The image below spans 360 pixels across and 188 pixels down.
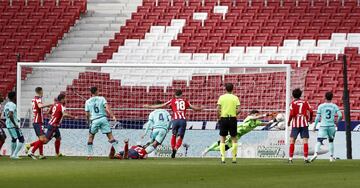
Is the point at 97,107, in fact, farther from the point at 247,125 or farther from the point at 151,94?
the point at 151,94

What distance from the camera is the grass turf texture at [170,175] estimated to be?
18.2m

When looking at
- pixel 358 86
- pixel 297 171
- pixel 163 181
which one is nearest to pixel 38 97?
pixel 297 171

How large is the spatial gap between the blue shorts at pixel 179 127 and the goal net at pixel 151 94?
2034mm

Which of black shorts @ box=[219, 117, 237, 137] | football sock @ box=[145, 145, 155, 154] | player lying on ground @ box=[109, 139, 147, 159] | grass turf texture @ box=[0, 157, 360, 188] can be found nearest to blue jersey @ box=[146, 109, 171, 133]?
football sock @ box=[145, 145, 155, 154]

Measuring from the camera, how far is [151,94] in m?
35.9

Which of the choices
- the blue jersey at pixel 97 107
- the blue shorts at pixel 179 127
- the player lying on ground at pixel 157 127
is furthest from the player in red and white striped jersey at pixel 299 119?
the blue jersey at pixel 97 107

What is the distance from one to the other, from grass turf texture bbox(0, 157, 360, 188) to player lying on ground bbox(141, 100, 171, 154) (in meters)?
5.95

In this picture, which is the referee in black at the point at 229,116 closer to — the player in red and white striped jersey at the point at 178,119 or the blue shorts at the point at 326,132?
the blue shorts at the point at 326,132

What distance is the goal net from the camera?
3384 cm

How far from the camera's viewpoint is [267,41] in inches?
1729

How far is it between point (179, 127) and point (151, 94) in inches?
183

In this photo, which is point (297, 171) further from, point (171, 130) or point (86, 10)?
point (86, 10)

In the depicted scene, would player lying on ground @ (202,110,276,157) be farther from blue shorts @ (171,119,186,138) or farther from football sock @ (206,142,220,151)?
blue shorts @ (171,119,186,138)

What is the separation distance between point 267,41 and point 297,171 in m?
21.7
